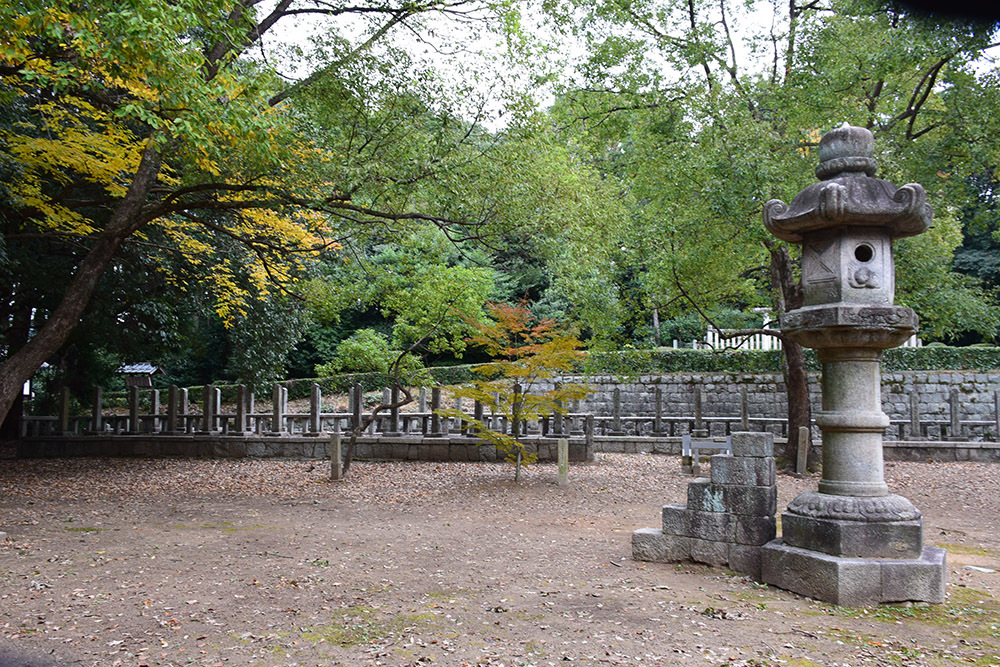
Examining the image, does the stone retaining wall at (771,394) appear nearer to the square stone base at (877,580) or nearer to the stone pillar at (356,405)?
the stone pillar at (356,405)

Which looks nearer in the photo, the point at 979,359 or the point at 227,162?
the point at 227,162


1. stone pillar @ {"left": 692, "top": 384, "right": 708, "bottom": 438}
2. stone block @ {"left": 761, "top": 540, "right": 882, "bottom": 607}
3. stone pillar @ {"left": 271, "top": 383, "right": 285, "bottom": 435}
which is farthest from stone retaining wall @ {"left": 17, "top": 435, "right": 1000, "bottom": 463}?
stone block @ {"left": 761, "top": 540, "right": 882, "bottom": 607}

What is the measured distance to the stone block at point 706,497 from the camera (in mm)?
6062

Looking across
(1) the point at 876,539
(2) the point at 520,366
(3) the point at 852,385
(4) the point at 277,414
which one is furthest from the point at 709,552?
(4) the point at 277,414

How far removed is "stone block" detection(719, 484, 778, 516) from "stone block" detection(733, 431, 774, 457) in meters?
0.29

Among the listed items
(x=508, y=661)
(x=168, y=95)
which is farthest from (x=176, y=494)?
(x=508, y=661)

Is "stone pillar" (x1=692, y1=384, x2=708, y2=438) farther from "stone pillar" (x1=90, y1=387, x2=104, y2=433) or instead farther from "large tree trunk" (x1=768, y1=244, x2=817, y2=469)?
"stone pillar" (x1=90, y1=387, x2=104, y2=433)

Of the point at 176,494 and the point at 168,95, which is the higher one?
the point at 168,95

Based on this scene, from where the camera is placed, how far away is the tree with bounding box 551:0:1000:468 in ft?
33.2

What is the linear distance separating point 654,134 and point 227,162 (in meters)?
7.72

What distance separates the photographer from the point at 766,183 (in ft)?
32.9

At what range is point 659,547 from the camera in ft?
21.1

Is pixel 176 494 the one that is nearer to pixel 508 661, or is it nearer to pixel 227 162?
pixel 227 162

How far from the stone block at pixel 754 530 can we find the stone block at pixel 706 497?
0.65 feet
